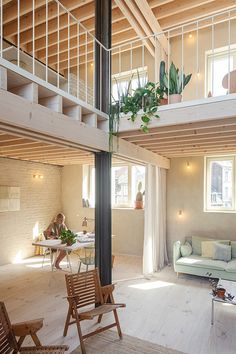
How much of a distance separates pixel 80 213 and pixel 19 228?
5.79ft

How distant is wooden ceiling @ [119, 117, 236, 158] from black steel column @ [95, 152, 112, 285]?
0.56m

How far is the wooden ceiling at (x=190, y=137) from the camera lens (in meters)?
3.32

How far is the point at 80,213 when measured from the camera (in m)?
7.56

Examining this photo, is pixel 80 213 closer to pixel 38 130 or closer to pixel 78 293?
pixel 78 293

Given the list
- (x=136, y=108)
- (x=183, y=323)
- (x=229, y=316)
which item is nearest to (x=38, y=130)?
(x=136, y=108)

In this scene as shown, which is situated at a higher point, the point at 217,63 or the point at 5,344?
the point at 217,63

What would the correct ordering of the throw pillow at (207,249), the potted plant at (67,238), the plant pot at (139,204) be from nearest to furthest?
1. the potted plant at (67,238)
2. the throw pillow at (207,249)
3. the plant pot at (139,204)

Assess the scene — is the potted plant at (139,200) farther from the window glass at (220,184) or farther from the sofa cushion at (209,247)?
the sofa cushion at (209,247)

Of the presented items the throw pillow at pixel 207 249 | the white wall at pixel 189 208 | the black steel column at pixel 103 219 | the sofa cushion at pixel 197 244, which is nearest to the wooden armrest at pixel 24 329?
the black steel column at pixel 103 219

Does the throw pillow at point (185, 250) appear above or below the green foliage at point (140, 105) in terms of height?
below

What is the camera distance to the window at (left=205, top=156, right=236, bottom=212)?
5.74 metres

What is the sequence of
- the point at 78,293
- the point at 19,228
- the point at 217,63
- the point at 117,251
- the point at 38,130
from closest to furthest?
the point at 38,130 < the point at 78,293 < the point at 217,63 < the point at 19,228 < the point at 117,251

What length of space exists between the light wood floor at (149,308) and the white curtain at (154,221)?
32cm

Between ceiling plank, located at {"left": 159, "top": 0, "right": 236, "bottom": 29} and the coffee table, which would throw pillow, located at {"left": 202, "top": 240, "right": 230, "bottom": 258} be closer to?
the coffee table
